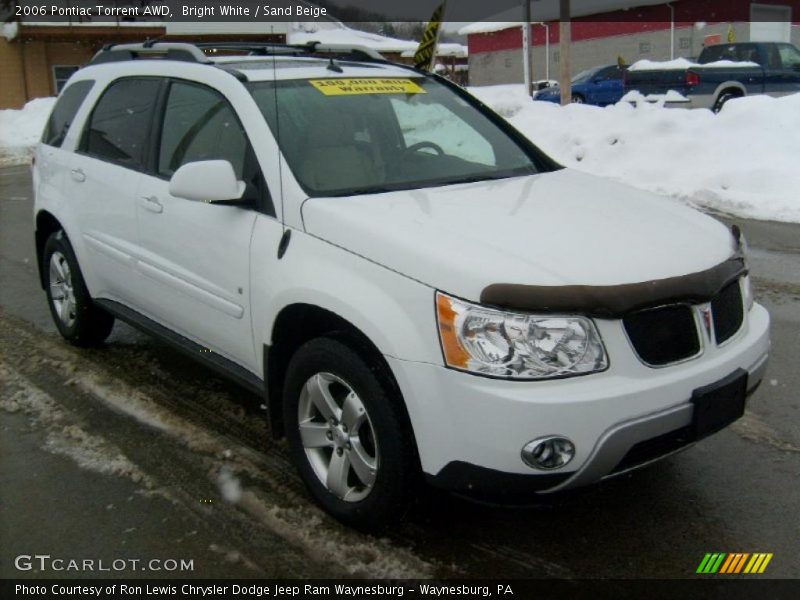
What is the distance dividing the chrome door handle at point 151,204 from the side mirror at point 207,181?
0.66 m

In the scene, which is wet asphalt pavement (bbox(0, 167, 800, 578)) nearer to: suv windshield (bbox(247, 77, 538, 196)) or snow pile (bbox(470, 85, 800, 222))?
suv windshield (bbox(247, 77, 538, 196))

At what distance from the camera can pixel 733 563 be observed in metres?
2.94

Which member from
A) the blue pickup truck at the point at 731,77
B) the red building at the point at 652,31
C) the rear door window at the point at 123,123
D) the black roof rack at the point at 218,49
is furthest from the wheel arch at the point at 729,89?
the rear door window at the point at 123,123

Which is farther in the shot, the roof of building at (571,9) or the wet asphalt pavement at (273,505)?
the roof of building at (571,9)

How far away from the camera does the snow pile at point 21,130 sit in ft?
66.2

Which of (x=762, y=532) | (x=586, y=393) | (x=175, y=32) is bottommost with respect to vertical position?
(x=762, y=532)

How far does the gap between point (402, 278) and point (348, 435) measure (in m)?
0.66

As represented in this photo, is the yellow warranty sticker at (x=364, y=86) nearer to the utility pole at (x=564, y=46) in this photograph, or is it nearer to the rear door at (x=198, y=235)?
the rear door at (x=198, y=235)

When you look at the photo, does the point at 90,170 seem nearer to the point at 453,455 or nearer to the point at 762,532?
the point at 453,455

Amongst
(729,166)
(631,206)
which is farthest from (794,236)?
(631,206)

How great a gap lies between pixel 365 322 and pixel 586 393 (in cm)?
77

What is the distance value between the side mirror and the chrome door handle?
66 centimetres

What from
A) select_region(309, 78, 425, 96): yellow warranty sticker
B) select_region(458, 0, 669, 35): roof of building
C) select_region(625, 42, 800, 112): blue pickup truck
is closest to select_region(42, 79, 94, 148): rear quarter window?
select_region(309, 78, 425, 96): yellow warranty sticker

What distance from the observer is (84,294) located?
16.6 ft
